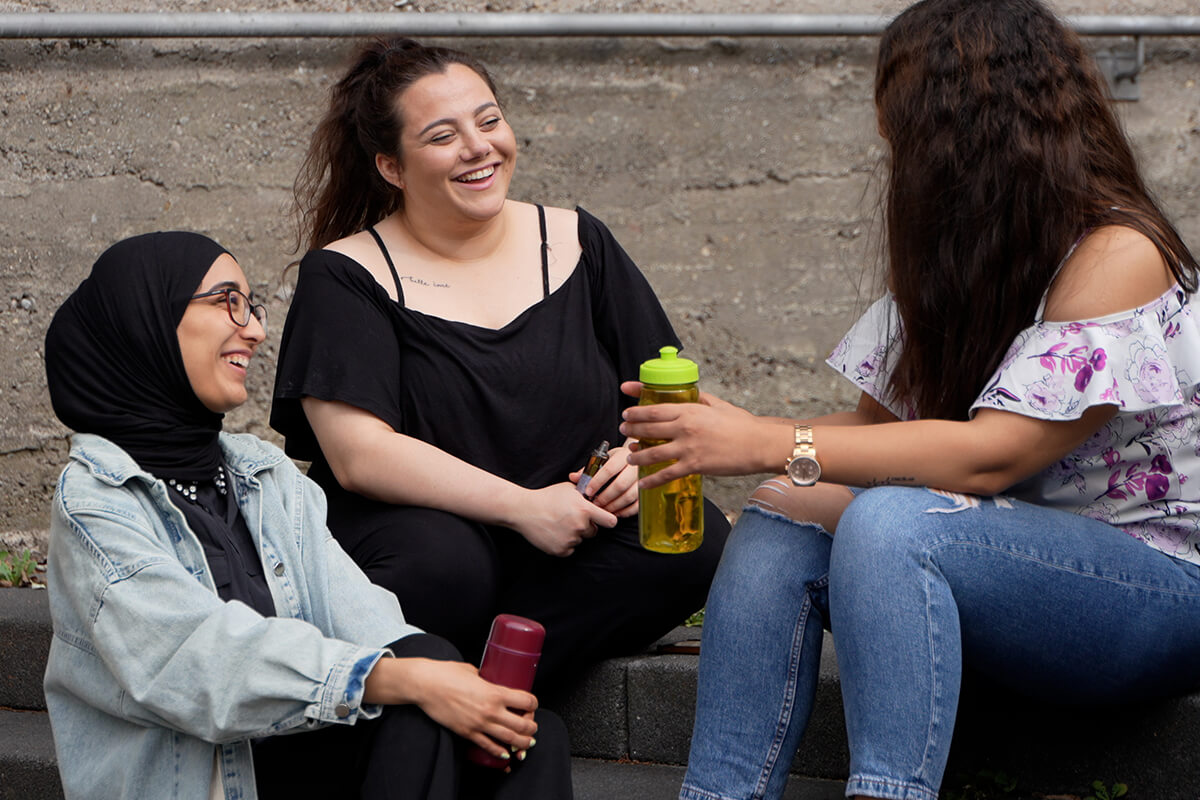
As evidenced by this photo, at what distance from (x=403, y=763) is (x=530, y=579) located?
78cm

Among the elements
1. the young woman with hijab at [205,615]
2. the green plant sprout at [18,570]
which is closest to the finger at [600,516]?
the young woman with hijab at [205,615]

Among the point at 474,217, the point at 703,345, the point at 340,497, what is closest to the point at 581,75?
the point at 703,345

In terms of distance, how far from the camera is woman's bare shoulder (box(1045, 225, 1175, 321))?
1856 mm

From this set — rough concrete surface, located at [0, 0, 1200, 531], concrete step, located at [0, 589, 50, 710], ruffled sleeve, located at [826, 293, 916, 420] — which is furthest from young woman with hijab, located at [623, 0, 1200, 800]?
concrete step, located at [0, 589, 50, 710]

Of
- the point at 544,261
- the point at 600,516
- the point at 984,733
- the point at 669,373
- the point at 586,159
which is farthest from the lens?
the point at 586,159

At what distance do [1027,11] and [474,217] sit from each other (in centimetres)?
118

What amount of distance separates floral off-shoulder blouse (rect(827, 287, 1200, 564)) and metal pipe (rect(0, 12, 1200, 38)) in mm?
1819

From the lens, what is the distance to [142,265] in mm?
1967

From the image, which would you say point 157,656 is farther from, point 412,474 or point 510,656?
point 412,474

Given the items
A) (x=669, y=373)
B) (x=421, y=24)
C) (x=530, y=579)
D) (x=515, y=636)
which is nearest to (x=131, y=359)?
(x=515, y=636)

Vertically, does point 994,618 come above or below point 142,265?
below

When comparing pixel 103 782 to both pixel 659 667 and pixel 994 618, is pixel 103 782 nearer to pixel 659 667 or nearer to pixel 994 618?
pixel 659 667

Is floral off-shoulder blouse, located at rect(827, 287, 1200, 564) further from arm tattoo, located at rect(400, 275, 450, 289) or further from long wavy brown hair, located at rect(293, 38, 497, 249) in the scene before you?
long wavy brown hair, located at rect(293, 38, 497, 249)

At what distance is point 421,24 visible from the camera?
3521 millimetres
